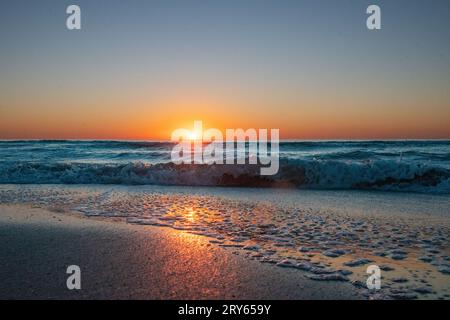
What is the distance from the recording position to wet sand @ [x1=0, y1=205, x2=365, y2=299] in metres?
2.89

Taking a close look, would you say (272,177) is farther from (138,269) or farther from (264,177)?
(138,269)

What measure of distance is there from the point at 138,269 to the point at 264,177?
8.83m

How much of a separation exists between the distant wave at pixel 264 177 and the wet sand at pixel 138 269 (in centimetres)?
692

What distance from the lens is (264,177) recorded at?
39.1 feet

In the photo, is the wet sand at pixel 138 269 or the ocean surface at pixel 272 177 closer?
the wet sand at pixel 138 269

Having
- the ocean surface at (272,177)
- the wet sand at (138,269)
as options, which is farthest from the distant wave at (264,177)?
the wet sand at (138,269)

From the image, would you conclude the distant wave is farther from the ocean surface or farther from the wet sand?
the wet sand

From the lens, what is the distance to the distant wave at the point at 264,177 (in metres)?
10.8

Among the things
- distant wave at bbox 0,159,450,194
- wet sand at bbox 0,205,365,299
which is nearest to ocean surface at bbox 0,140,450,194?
distant wave at bbox 0,159,450,194

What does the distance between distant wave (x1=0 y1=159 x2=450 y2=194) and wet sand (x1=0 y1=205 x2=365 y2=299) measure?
6923 millimetres

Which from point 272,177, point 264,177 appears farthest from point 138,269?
point 272,177

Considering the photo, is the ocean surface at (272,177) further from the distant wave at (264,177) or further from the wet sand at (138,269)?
the wet sand at (138,269)
